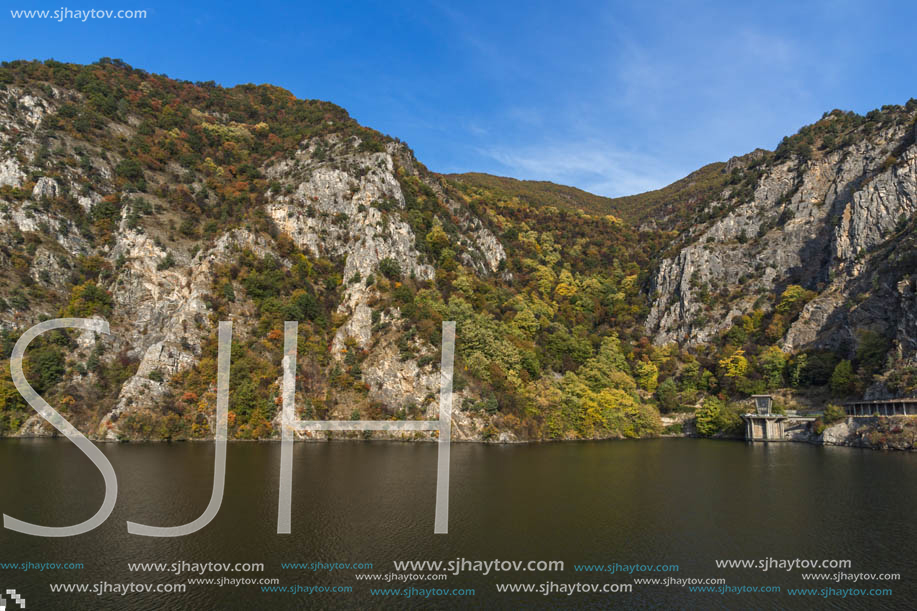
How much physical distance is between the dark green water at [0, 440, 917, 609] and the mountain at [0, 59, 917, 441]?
24003 mm

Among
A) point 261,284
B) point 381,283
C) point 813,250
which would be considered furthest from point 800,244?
point 261,284

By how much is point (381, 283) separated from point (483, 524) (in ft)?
212

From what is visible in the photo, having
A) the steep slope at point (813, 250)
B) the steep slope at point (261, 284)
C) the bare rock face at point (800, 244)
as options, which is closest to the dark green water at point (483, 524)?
the steep slope at point (261, 284)

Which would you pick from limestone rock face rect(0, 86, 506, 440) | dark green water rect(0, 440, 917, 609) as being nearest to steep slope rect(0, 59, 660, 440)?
limestone rock face rect(0, 86, 506, 440)

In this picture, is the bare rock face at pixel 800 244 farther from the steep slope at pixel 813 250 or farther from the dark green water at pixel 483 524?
the dark green water at pixel 483 524

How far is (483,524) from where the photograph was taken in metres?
30.5

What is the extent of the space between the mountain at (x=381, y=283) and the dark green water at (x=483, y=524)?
2400 centimetres

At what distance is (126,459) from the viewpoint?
173 feet

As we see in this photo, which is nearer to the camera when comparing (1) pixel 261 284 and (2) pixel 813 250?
(1) pixel 261 284

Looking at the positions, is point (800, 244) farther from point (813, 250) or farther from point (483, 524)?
point (483, 524)

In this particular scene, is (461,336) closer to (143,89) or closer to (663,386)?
(663,386)

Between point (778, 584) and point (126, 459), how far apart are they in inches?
2332

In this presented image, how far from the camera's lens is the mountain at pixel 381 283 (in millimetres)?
75625

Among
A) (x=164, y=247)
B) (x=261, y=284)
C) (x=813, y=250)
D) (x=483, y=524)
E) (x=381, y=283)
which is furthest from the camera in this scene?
(x=813, y=250)
